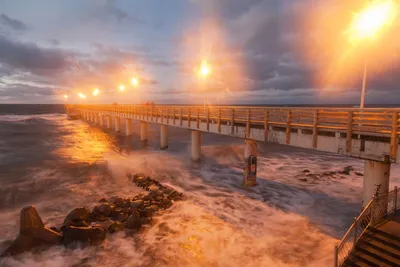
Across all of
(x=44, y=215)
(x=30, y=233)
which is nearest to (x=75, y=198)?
(x=44, y=215)

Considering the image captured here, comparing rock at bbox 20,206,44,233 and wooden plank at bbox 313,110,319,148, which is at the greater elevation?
wooden plank at bbox 313,110,319,148

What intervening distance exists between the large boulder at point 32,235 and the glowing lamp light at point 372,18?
17372mm

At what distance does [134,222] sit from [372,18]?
1519 centimetres

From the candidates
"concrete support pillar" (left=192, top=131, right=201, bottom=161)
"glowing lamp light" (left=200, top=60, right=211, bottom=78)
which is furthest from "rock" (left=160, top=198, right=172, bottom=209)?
"glowing lamp light" (left=200, top=60, right=211, bottom=78)

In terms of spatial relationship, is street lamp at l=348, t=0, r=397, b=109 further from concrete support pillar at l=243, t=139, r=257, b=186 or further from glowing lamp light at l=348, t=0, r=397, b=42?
concrete support pillar at l=243, t=139, r=257, b=186

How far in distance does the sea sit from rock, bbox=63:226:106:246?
36cm

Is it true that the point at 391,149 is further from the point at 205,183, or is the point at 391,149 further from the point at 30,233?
the point at 30,233

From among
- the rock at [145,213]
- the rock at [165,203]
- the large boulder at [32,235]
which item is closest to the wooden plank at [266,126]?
the rock at [165,203]

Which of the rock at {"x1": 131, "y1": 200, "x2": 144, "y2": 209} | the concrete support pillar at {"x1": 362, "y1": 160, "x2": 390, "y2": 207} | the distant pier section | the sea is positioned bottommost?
the sea

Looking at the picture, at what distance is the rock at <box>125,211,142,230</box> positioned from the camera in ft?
37.0

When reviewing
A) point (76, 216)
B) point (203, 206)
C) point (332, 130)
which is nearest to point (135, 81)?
point (203, 206)

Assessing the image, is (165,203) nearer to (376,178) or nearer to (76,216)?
(76,216)

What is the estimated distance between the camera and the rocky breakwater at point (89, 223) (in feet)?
32.2

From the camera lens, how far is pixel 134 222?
444 inches
